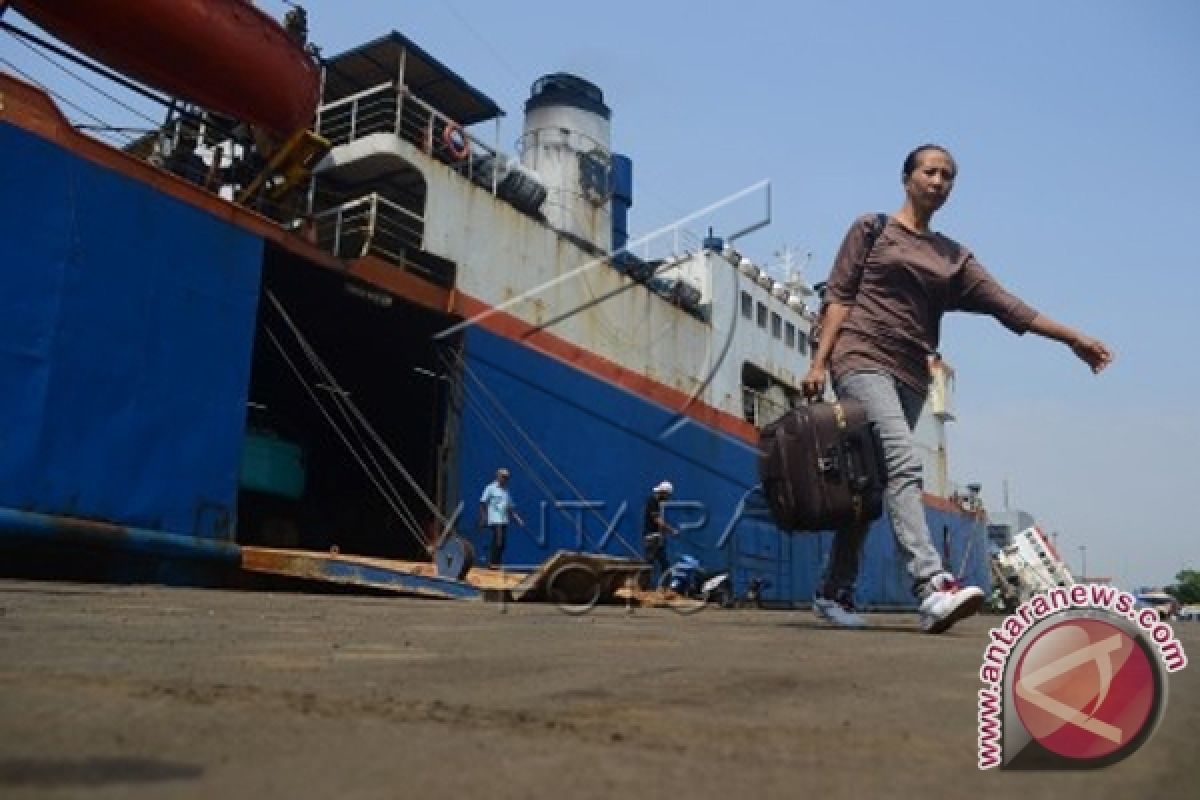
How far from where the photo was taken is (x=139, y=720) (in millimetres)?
1078

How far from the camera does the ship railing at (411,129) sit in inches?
460

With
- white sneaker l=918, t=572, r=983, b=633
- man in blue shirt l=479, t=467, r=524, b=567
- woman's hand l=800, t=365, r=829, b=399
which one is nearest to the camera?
white sneaker l=918, t=572, r=983, b=633

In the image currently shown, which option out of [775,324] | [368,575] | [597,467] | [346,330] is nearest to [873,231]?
[368,575]

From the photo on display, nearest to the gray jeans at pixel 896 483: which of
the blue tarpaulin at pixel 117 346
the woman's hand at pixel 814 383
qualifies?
the woman's hand at pixel 814 383

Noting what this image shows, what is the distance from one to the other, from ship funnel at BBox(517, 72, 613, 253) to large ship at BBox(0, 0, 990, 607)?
42 mm

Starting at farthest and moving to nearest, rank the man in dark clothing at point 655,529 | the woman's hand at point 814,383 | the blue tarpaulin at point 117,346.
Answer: the man in dark clothing at point 655,529 < the blue tarpaulin at point 117,346 < the woman's hand at point 814,383

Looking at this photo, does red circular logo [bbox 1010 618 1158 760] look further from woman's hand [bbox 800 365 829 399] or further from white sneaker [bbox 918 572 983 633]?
woman's hand [bbox 800 365 829 399]

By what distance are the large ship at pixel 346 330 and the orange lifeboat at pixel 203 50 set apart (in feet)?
0.08

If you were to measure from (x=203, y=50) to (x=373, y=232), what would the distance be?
2419 millimetres

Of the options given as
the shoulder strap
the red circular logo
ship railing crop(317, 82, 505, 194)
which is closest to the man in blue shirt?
ship railing crop(317, 82, 505, 194)

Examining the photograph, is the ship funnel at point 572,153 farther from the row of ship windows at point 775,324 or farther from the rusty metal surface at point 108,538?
the rusty metal surface at point 108,538

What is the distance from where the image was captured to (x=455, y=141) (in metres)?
12.1

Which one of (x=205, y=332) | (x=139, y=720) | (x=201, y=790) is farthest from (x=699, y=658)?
(x=205, y=332)

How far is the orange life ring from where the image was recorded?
12.0m
